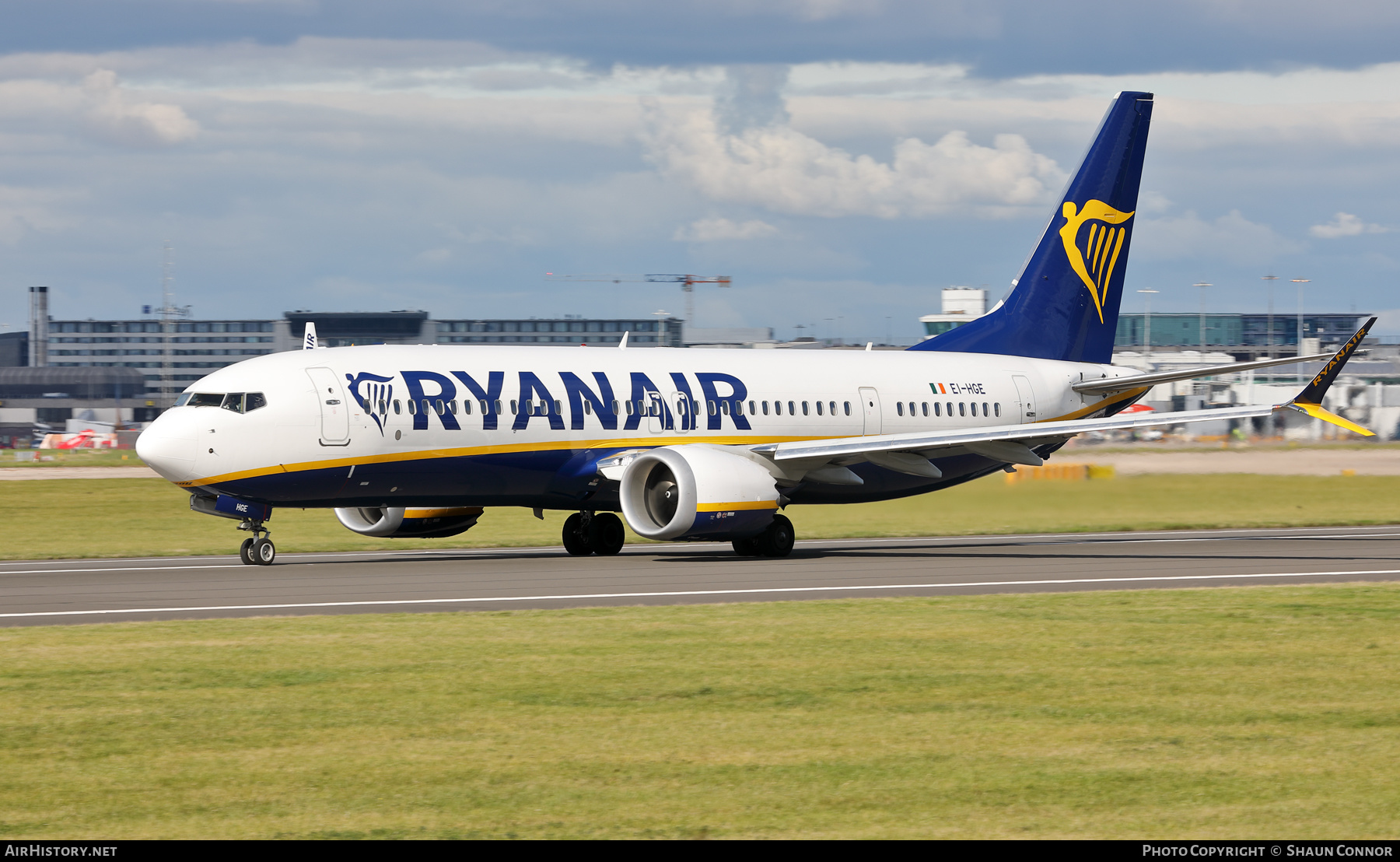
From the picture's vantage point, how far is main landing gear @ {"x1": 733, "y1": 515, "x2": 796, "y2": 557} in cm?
2906

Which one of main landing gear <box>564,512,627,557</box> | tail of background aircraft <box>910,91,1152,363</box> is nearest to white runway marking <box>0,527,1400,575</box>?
main landing gear <box>564,512,627,557</box>

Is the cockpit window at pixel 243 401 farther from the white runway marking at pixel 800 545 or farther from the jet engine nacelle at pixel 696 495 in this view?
the jet engine nacelle at pixel 696 495

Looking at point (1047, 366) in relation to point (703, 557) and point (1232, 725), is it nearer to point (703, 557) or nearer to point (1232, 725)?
point (703, 557)

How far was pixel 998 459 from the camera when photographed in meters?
31.1

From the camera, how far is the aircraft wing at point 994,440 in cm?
2812

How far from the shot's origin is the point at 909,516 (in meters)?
33.8

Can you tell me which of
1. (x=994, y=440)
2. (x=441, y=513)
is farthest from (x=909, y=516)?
(x=441, y=513)

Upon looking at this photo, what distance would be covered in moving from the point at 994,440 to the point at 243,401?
13.3 meters

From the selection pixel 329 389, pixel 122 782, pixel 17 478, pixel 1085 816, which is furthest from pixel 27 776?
pixel 17 478

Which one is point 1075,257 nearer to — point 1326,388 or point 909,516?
point 909,516

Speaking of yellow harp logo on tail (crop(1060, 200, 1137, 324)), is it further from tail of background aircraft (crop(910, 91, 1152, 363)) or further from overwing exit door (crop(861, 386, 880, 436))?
overwing exit door (crop(861, 386, 880, 436))

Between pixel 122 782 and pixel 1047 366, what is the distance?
2995cm

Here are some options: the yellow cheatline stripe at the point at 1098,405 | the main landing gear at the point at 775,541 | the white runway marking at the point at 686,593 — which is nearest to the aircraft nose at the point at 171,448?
the white runway marking at the point at 686,593

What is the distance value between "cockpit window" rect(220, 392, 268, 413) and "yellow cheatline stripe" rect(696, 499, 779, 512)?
24.1ft
